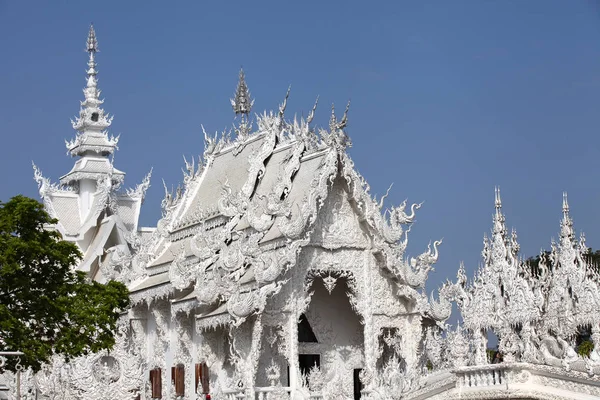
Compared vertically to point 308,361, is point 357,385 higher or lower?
lower

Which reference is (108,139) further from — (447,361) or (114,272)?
(447,361)

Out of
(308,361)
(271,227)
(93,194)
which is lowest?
(308,361)

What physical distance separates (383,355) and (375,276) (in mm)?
2032

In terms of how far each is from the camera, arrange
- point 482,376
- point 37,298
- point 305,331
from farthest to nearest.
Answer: point 305,331, point 37,298, point 482,376

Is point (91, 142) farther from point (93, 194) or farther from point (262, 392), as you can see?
point (262, 392)

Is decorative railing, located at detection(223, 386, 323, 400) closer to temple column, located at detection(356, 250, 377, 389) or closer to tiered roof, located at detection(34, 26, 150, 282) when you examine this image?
temple column, located at detection(356, 250, 377, 389)

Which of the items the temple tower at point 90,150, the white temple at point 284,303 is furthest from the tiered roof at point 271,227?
the temple tower at point 90,150

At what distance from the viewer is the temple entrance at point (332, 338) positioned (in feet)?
85.5

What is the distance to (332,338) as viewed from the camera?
26422 millimetres

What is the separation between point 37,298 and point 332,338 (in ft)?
23.0

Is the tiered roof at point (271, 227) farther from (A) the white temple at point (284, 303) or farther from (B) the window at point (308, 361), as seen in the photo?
(B) the window at point (308, 361)

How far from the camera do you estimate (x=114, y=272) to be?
31.6 m

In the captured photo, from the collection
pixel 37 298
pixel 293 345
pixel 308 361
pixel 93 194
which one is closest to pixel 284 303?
pixel 293 345

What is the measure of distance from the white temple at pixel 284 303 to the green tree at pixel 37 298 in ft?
8.67
